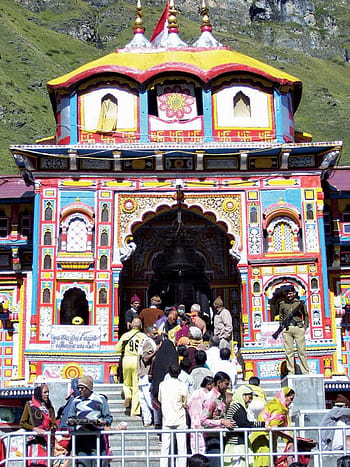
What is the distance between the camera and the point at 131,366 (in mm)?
16406

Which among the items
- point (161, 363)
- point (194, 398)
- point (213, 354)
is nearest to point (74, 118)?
point (213, 354)

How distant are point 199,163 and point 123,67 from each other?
295 centimetres

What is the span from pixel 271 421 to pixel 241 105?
427 inches

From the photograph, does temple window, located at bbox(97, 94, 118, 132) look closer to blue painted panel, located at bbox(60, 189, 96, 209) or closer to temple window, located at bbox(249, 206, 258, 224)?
blue painted panel, located at bbox(60, 189, 96, 209)

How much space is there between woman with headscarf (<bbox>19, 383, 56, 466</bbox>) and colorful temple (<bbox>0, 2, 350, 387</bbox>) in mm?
7050

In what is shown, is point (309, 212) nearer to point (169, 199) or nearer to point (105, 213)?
point (169, 199)

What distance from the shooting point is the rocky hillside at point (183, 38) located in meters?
85.2

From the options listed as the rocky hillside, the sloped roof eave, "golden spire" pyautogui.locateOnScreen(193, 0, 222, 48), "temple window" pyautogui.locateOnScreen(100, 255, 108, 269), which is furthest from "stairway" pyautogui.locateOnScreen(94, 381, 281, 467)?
the rocky hillside

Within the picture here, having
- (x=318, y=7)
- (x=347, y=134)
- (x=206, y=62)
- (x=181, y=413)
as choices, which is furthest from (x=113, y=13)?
(x=181, y=413)

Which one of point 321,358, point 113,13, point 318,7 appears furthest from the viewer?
point 318,7

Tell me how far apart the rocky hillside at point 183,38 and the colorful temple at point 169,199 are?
41.9 metres

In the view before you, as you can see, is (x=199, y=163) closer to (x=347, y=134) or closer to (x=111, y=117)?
(x=111, y=117)

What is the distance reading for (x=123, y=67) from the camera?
21.9m

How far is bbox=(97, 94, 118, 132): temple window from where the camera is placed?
71.3 feet
